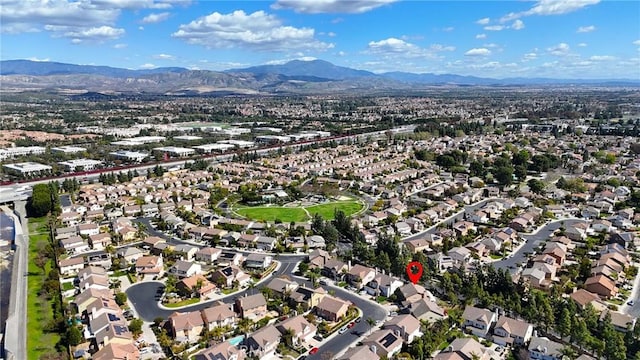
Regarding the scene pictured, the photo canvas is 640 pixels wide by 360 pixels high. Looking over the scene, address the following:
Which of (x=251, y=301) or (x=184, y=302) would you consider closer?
(x=251, y=301)

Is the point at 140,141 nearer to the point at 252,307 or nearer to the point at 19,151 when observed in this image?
the point at 19,151

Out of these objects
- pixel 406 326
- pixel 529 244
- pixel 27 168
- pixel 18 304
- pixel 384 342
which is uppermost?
pixel 27 168

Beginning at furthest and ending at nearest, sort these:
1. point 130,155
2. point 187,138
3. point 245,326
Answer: point 187,138 → point 130,155 → point 245,326

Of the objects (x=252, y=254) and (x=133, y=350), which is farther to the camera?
(x=252, y=254)

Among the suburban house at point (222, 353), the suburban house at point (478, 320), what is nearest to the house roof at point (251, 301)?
the suburban house at point (222, 353)

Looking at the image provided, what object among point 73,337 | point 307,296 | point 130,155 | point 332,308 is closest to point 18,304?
point 73,337

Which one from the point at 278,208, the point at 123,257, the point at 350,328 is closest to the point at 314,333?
the point at 350,328

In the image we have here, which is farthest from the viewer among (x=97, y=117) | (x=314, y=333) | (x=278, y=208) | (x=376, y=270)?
(x=97, y=117)

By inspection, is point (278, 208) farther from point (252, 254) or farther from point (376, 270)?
point (376, 270)
